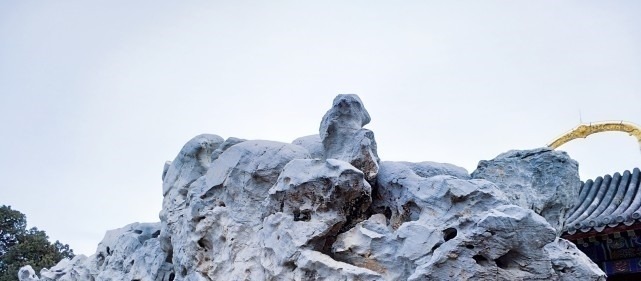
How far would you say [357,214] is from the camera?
16.1ft

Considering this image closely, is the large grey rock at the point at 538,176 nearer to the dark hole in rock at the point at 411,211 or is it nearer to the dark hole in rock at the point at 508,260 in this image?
the dark hole in rock at the point at 411,211

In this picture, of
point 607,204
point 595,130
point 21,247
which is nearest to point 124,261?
point 607,204

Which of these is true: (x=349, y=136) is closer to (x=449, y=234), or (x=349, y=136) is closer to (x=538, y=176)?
(x=449, y=234)

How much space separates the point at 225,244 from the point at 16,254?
15608mm

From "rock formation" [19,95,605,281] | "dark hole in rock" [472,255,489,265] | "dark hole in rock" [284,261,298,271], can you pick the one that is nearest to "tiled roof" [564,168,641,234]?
"rock formation" [19,95,605,281]

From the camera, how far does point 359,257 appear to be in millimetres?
4488

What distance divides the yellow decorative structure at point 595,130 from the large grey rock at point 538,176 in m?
7.97

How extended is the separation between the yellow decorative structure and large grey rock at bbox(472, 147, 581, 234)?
797 cm

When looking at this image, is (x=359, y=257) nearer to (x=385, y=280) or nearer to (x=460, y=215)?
(x=385, y=280)

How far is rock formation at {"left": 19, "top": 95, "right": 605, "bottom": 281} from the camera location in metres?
4.00

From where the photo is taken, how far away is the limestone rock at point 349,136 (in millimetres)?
5027

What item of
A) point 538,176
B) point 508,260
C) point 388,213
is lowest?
point 508,260

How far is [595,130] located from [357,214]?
33.2ft

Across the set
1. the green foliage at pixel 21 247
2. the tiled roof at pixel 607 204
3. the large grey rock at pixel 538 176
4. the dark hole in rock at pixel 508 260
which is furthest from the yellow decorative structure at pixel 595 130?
the green foliage at pixel 21 247
